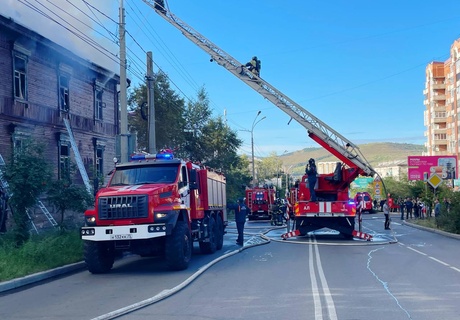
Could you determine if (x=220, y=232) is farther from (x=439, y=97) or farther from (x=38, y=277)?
(x=439, y=97)

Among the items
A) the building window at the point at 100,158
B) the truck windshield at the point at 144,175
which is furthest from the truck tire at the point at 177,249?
the building window at the point at 100,158

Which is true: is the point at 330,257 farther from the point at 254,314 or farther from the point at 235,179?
the point at 235,179

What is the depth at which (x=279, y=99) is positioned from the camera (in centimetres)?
2159

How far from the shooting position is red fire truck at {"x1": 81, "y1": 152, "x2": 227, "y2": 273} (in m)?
12.3

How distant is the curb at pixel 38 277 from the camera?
10727mm

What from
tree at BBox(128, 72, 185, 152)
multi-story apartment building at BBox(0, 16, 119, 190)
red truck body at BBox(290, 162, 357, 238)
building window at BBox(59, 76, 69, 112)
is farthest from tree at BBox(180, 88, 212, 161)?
red truck body at BBox(290, 162, 357, 238)

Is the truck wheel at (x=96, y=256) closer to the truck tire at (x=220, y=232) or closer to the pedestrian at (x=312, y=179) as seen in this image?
the truck tire at (x=220, y=232)

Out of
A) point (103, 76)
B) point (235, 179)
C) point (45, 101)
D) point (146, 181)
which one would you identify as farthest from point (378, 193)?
point (146, 181)

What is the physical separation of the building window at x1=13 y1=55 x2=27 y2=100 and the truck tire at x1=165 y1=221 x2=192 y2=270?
1218 cm

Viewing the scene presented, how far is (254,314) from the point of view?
313 inches

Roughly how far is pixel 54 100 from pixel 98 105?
16.5ft

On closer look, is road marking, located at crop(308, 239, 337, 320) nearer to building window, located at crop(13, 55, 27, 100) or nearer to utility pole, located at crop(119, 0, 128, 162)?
utility pole, located at crop(119, 0, 128, 162)

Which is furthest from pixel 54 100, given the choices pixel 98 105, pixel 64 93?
pixel 98 105

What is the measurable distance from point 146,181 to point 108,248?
6.24 ft
